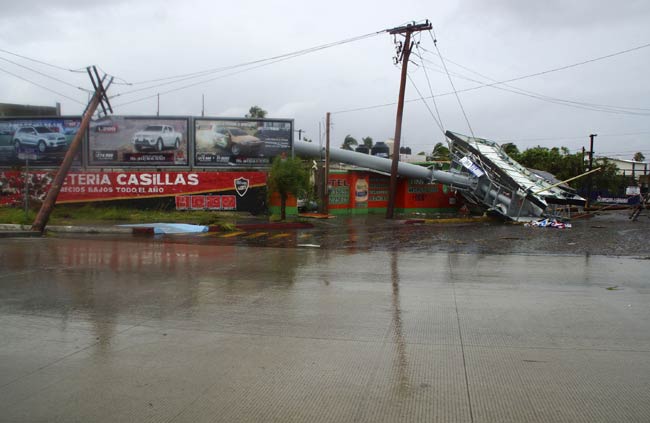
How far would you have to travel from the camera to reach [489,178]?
26.6m

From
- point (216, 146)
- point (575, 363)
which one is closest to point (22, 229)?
point (216, 146)

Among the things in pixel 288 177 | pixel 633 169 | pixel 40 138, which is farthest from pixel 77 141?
pixel 633 169

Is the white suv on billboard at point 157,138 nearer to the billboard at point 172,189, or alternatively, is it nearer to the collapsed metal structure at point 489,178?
the billboard at point 172,189

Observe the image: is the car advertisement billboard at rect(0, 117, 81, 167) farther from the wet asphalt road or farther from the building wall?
the wet asphalt road

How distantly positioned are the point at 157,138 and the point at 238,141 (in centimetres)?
425

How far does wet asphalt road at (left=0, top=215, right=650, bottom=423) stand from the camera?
420 centimetres

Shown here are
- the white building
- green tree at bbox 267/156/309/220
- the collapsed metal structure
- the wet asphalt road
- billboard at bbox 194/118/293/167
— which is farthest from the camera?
the white building

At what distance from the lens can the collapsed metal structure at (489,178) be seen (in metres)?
25.5

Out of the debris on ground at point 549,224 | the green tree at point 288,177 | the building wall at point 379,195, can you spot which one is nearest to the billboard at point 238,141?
the green tree at point 288,177

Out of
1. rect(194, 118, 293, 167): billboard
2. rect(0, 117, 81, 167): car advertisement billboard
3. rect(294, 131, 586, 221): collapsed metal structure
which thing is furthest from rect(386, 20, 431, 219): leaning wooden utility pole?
rect(0, 117, 81, 167): car advertisement billboard

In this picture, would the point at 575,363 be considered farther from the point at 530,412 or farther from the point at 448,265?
the point at 448,265

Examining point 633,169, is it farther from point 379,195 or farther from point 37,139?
point 37,139

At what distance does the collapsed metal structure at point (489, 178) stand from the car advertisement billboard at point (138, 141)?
6.88m

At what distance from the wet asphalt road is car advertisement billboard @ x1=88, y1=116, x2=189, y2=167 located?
16.2m
